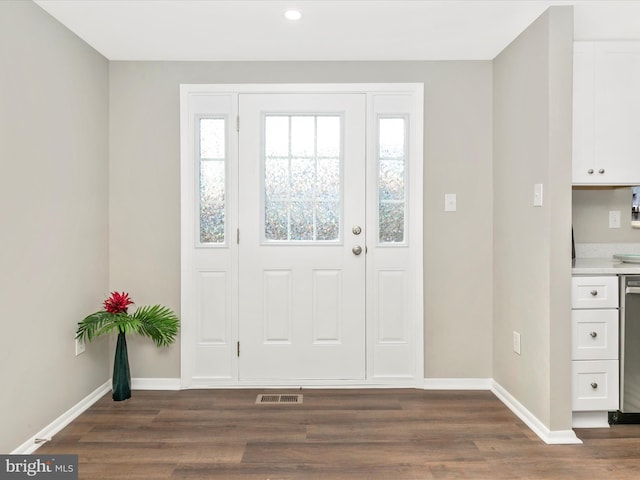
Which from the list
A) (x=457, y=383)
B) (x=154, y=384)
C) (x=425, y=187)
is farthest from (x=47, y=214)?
(x=457, y=383)

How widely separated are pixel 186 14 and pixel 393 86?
149 cm

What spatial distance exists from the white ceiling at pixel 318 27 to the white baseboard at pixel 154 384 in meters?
2.30

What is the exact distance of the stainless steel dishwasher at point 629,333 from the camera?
271 cm

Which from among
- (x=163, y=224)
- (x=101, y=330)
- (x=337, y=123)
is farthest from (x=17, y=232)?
(x=337, y=123)

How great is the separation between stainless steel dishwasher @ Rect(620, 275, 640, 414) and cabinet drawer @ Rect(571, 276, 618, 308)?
0.17 ft

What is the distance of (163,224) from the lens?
11.4ft

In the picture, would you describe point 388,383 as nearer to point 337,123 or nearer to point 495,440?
point 495,440

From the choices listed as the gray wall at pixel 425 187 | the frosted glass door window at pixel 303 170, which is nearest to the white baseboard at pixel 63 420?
the gray wall at pixel 425 187

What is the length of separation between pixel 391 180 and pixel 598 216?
1.44 m

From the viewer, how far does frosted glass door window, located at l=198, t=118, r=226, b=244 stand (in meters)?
3.48

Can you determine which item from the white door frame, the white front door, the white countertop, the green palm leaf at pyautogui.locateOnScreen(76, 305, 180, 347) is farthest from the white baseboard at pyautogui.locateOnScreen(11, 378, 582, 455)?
the white countertop

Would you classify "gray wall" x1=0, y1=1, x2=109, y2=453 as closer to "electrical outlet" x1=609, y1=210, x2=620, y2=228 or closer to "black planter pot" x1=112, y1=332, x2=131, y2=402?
"black planter pot" x1=112, y1=332, x2=131, y2=402

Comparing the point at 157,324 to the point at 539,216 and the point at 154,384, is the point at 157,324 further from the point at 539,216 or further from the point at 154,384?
the point at 539,216

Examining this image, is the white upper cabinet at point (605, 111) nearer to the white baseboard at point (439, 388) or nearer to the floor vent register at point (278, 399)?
the white baseboard at point (439, 388)
